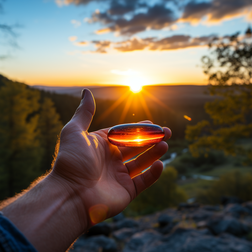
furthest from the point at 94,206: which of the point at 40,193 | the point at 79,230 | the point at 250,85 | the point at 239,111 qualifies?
the point at 239,111

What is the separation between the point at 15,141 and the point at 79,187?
1425cm

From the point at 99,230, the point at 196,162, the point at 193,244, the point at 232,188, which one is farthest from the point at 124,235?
the point at 196,162

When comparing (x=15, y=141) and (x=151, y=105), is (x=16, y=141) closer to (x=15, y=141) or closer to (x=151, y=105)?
(x=15, y=141)

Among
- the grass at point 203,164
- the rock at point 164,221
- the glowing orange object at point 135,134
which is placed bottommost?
the grass at point 203,164

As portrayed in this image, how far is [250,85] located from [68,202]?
1169cm

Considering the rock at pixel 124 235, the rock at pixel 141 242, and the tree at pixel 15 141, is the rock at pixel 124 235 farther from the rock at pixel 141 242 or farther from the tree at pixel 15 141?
the tree at pixel 15 141

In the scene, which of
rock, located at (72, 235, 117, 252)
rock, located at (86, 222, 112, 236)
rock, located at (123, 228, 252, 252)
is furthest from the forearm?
rock, located at (86, 222, 112, 236)

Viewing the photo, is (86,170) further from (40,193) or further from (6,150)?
(6,150)

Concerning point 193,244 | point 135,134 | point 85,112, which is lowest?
point 193,244

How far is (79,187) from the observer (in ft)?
6.21

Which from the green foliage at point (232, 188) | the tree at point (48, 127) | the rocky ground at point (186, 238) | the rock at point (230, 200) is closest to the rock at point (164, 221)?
the rocky ground at point (186, 238)

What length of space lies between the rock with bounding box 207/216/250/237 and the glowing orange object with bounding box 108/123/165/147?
540 centimetres

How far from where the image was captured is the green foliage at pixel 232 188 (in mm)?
16947

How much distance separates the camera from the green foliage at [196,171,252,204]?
55.6ft
